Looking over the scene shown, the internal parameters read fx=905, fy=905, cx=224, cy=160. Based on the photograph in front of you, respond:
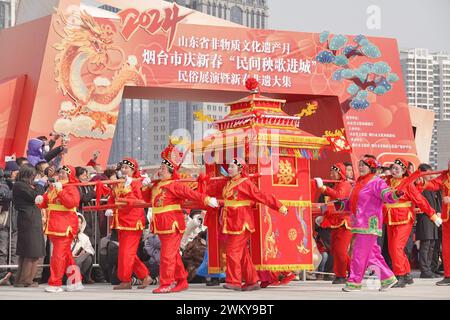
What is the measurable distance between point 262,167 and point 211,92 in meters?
9.68

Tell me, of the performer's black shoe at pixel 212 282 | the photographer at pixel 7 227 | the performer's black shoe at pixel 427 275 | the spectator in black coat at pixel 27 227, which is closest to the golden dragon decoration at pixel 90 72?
the photographer at pixel 7 227

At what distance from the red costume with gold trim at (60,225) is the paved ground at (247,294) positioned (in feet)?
0.92

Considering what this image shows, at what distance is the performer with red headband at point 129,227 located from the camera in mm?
9250

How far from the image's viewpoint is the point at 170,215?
8836 mm

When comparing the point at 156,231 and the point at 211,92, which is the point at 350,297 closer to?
the point at 156,231

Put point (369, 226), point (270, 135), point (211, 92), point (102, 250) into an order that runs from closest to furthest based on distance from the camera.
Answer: point (369, 226) < point (270, 135) < point (102, 250) < point (211, 92)

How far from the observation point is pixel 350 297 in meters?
8.02

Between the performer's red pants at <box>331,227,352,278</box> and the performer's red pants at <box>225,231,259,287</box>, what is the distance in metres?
1.37

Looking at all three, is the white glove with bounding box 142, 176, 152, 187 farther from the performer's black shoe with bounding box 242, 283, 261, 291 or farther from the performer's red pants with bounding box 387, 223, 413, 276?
the performer's red pants with bounding box 387, 223, 413, 276

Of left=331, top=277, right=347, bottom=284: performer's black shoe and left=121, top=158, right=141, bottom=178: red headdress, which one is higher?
left=121, top=158, right=141, bottom=178: red headdress

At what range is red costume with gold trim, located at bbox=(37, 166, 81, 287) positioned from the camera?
8.98m

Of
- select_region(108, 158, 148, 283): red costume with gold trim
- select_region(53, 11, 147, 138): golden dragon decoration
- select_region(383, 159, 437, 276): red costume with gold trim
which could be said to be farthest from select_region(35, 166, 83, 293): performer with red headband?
select_region(53, 11, 147, 138): golden dragon decoration

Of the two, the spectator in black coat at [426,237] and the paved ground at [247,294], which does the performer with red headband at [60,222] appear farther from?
the spectator in black coat at [426,237]
